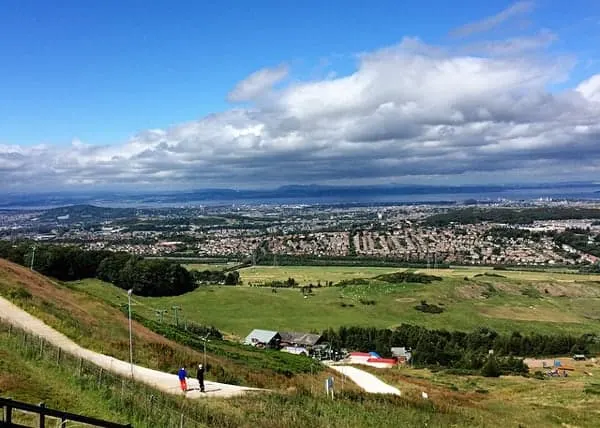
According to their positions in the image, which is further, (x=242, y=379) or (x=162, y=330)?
(x=162, y=330)

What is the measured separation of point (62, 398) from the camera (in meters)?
14.5

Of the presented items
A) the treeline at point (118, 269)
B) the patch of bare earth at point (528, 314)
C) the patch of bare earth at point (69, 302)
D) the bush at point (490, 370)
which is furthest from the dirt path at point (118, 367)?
the patch of bare earth at point (528, 314)

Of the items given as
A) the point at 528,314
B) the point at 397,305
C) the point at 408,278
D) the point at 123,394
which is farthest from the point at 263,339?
the point at 408,278

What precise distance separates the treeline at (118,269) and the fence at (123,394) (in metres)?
70.1

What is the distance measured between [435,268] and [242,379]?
405 feet

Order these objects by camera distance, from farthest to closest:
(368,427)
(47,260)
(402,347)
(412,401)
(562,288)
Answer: (562,288) → (47,260) → (402,347) → (412,401) → (368,427)

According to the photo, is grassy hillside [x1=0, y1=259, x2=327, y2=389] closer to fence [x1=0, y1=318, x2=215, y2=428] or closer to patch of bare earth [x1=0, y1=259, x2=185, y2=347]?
patch of bare earth [x1=0, y1=259, x2=185, y2=347]

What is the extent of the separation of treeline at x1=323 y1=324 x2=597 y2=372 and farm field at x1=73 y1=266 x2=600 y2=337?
18.9ft

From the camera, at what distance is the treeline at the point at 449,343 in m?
64.4

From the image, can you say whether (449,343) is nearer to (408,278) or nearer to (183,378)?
(408,278)

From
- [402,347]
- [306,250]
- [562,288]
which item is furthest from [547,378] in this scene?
[306,250]

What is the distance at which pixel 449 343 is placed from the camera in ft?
224

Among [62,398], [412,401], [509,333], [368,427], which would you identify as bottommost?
[509,333]

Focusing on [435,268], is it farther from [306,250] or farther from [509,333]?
[509,333]
